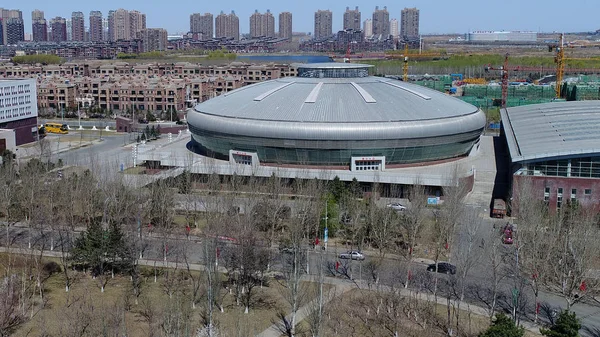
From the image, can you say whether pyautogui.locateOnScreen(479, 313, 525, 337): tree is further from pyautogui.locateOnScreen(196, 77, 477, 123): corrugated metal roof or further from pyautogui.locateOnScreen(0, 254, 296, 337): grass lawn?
pyautogui.locateOnScreen(196, 77, 477, 123): corrugated metal roof

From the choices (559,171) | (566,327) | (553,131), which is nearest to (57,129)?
(553,131)

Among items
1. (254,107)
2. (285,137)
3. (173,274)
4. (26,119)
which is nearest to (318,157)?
(285,137)

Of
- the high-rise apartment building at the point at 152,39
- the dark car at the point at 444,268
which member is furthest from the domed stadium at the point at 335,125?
the high-rise apartment building at the point at 152,39

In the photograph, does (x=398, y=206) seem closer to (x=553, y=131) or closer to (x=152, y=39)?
(x=553, y=131)

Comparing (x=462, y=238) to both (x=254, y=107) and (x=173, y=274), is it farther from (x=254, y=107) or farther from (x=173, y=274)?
(x=254, y=107)

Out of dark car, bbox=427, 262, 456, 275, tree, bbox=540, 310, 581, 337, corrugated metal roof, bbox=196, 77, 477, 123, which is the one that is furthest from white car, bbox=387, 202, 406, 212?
tree, bbox=540, 310, 581, 337
